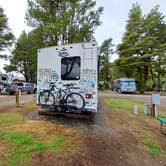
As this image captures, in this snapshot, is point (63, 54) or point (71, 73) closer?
point (71, 73)

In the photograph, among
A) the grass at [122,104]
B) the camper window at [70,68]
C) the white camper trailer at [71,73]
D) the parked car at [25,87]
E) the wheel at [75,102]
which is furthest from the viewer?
the parked car at [25,87]

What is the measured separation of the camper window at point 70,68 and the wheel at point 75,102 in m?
0.64

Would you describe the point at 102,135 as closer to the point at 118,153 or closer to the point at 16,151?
the point at 118,153

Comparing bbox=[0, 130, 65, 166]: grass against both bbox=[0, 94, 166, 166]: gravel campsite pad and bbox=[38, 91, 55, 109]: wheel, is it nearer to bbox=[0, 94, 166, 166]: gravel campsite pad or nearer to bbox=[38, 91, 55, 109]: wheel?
bbox=[0, 94, 166, 166]: gravel campsite pad

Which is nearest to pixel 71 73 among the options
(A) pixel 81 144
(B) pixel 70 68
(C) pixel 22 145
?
(B) pixel 70 68

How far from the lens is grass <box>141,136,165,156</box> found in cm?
546

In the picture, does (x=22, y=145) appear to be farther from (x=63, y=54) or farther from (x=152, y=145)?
(x=63, y=54)

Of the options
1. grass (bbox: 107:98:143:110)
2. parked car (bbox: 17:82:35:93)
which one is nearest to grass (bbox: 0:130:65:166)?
grass (bbox: 107:98:143:110)

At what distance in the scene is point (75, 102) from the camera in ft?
26.2

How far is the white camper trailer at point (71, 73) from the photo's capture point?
25.4 feet

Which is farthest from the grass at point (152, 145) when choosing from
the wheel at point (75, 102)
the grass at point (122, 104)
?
the grass at point (122, 104)

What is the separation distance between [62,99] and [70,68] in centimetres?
118

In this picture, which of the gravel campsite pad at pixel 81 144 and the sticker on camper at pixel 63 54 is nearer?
the gravel campsite pad at pixel 81 144

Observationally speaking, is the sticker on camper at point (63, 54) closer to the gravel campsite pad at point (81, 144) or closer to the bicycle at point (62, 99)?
the bicycle at point (62, 99)
